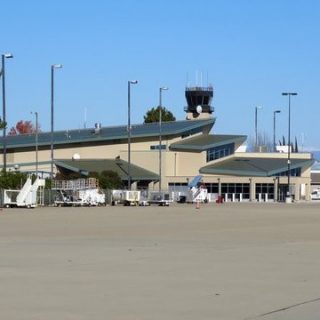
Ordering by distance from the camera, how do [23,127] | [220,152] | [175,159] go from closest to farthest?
1. [175,159]
2. [220,152]
3. [23,127]

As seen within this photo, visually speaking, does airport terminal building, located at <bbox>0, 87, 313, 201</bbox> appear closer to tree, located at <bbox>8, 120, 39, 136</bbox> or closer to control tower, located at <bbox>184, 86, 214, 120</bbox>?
control tower, located at <bbox>184, 86, 214, 120</bbox>

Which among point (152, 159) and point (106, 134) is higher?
point (106, 134)

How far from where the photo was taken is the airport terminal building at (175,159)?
11594 centimetres

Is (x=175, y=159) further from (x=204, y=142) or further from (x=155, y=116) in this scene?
(x=155, y=116)

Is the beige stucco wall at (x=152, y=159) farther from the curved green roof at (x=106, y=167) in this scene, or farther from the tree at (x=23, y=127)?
the tree at (x=23, y=127)

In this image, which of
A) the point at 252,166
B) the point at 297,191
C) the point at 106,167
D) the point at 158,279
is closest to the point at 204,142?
the point at 252,166

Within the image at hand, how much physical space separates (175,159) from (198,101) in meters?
31.4

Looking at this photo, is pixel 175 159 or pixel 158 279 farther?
pixel 175 159

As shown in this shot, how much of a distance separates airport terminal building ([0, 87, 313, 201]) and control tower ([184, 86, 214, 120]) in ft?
63.1

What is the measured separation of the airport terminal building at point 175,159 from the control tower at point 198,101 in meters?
19.2

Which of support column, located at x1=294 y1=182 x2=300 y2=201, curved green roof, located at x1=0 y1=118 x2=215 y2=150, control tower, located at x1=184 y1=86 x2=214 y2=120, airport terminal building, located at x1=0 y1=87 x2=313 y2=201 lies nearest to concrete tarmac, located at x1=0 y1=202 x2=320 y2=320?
airport terminal building, located at x1=0 y1=87 x2=313 y2=201

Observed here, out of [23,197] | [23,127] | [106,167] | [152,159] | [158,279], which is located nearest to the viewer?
[158,279]

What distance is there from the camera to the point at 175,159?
121m

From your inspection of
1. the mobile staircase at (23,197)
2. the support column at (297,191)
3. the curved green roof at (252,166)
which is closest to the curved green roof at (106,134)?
the curved green roof at (252,166)
